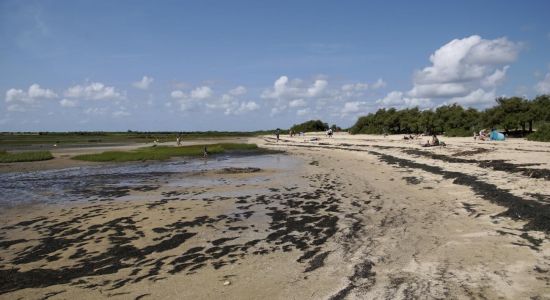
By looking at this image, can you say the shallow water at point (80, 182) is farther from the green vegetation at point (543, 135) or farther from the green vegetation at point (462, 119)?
the green vegetation at point (462, 119)

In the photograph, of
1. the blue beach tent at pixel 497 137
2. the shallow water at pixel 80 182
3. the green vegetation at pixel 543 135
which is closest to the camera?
the shallow water at pixel 80 182

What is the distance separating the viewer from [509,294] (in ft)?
23.3

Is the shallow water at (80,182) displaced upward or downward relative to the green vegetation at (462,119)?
downward

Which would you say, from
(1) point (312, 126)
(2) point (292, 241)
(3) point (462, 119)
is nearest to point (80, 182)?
(2) point (292, 241)

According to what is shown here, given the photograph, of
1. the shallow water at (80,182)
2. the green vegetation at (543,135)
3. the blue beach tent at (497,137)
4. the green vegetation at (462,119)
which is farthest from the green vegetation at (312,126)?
the shallow water at (80,182)

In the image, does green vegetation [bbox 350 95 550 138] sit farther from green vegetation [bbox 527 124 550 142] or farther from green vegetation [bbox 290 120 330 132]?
green vegetation [bbox 290 120 330 132]

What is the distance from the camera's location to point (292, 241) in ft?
37.5

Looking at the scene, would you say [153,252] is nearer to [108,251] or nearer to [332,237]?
[108,251]

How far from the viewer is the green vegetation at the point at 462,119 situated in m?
54.8

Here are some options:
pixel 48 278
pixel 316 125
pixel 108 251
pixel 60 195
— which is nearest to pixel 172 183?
pixel 60 195

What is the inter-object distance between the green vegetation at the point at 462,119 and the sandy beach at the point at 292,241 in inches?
1416

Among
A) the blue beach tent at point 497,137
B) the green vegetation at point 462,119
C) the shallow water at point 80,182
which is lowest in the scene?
the shallow water at point 80,182

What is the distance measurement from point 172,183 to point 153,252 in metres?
14.0

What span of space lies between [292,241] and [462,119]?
65.6 metres
